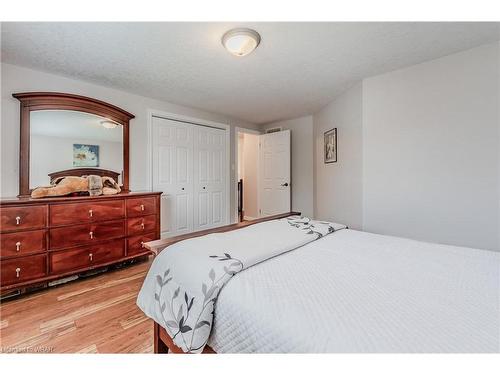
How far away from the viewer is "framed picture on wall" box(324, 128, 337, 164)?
3.32 meters

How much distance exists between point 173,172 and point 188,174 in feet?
0.89

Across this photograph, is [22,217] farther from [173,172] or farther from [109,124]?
[173,172]

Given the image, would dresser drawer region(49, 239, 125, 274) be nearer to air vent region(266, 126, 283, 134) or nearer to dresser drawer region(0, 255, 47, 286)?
dresser drawer region(0, 255, 47, 286)

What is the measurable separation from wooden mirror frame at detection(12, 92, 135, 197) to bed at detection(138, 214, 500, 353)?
2202 mm

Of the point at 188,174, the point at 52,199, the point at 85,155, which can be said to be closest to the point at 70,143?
the point at 85,155

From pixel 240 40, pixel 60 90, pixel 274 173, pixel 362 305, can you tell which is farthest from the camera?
pixel 274 173

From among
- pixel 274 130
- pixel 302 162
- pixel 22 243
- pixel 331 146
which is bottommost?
pixel 22 243

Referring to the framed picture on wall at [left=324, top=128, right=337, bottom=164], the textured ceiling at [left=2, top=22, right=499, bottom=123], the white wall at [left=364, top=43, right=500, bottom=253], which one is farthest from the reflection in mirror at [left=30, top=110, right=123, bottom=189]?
the white wall at [left=364, top=43, right=500, bottom=253]

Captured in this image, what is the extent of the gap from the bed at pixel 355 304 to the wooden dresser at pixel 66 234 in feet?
5.15

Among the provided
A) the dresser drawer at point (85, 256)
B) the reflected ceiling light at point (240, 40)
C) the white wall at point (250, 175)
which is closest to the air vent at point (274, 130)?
the white wall at point (250, 175)

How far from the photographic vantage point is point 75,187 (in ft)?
7.39

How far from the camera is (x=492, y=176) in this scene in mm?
1941

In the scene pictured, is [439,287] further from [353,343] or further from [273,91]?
[273,91]
